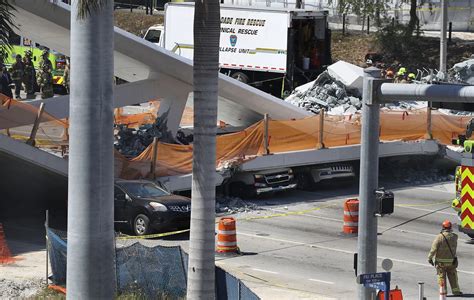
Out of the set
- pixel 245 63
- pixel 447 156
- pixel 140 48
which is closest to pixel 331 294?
pixel 140 48

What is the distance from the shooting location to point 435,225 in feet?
84.2

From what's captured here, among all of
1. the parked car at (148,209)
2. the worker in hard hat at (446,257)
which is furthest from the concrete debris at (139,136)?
the worker in hard hat at (446,257)

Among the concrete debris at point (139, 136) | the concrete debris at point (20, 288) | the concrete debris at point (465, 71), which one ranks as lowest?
the concrete debris at point (20, 288)

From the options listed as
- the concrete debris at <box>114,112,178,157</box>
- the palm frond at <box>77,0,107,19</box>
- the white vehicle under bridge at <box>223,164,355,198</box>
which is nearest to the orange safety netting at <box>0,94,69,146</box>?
the concrete debris at <box>114,112,178,157</box>

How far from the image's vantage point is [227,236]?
875 inches

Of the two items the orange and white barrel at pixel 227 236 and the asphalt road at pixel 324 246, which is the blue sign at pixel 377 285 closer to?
the asphalt road at pixel 324 246

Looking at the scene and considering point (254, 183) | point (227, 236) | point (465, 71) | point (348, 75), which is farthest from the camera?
point (465, 71)

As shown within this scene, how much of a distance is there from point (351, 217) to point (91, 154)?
43.5 feet

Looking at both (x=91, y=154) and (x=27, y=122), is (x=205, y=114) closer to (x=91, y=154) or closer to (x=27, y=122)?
(x=91, y=154)

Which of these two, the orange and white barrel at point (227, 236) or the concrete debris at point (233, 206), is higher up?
the orange and white barrel at point (227, 236)

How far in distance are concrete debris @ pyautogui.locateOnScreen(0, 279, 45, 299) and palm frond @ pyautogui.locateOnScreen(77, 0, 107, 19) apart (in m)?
8.14

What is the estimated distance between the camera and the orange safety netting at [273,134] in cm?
2611

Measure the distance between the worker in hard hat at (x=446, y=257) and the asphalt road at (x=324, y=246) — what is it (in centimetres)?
45

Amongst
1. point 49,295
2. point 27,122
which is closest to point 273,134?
point 27,122
